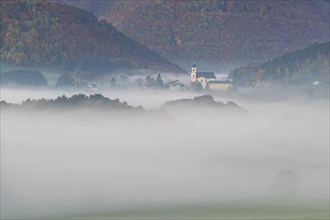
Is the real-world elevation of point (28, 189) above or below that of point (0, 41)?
below

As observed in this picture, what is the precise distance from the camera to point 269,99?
181 meters

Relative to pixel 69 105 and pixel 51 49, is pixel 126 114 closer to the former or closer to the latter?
pixel 69 105

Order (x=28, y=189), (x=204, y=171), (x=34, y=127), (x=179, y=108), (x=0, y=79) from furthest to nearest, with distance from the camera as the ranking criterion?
1. (x=0, y=79)
2. (x=179, y=108)
3. (x=34, y=127)
4. (x=204, y=171)
5. (x=28, y=189)

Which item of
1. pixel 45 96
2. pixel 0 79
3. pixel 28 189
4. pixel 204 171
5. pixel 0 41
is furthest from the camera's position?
pixel 0 41

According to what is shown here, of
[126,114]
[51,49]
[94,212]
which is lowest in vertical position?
[94,212]

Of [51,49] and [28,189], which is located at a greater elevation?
[51,49]

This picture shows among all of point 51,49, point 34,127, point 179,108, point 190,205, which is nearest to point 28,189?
point 190,205

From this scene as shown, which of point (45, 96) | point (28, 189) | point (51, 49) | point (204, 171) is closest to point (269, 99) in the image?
point (51, 49)

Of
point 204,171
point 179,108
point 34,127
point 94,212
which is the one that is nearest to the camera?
point 94,212

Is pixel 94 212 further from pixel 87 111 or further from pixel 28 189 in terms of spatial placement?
pixel 87 111

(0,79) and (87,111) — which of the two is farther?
(0,79)

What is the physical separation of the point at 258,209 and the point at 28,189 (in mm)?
15158

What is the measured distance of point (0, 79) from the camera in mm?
171500

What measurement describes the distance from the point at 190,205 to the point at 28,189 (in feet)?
35.8
